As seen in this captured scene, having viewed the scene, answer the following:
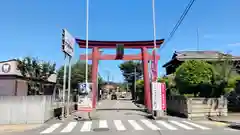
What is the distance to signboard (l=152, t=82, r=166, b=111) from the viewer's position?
826 inches

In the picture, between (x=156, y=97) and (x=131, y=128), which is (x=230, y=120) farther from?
(x=131, y=128)

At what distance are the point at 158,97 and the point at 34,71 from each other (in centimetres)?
2024

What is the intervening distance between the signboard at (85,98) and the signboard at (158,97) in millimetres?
4488

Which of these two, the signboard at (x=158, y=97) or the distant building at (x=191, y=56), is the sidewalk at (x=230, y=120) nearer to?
the signboard at (x=158, y=97)

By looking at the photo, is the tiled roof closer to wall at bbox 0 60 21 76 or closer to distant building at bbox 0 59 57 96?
distant building at bbox 0 59 57 96

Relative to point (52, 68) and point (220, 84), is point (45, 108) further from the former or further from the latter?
point (52, 68)

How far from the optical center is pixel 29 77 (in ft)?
117

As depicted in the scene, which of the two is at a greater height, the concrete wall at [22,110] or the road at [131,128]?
the concrete wall at [22,110]

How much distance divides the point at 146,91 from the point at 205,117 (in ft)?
30.5

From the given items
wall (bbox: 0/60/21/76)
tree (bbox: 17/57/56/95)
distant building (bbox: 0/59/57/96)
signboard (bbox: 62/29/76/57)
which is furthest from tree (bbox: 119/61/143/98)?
signboard (bbox: 62/29/76/57)

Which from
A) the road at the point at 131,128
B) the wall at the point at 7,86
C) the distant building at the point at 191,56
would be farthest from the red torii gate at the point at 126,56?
the road at the point at 131,128

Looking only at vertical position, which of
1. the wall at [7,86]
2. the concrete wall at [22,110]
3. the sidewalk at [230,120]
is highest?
the wall at [7,86]

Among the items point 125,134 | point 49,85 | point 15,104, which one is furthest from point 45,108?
point 49,85

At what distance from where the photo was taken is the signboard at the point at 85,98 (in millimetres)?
20641
